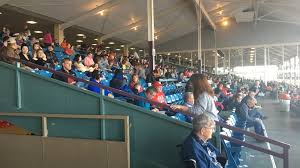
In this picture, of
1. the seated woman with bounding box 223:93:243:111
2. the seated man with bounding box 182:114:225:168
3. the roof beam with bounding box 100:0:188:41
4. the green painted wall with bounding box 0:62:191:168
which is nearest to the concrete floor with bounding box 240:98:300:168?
the seated woman with bounding box 223:93:243:111

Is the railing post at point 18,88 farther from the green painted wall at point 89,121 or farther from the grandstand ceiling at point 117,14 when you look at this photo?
the grandstand ceiling at point 117,14

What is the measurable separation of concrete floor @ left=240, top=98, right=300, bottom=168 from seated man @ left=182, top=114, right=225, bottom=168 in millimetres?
2903

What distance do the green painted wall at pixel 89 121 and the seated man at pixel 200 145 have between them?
0.82 meters

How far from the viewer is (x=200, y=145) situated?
3.64 metres

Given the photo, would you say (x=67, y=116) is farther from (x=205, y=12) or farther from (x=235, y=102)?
(x=205, y=12)

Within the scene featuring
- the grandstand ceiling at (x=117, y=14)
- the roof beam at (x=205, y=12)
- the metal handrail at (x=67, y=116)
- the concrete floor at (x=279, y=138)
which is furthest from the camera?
the roof beam at (x=205, y=12)

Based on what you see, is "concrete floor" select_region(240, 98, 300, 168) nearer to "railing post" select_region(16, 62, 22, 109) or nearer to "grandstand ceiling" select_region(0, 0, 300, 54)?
"railing post" select_region(16, 62, 22, 109)

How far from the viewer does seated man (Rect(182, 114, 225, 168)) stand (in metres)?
3.54

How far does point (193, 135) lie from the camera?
366 centimetres

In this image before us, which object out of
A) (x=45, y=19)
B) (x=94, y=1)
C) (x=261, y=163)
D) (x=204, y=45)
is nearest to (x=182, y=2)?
(x=94, y=1)

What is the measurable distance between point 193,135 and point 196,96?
865mm

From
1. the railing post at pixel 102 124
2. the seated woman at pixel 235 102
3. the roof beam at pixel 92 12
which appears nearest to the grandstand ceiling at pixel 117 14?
the roof beam at pixel 92 12

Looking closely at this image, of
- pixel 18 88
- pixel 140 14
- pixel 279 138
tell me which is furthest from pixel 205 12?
pixel 18 88

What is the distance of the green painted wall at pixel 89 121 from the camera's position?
4.64 metres
